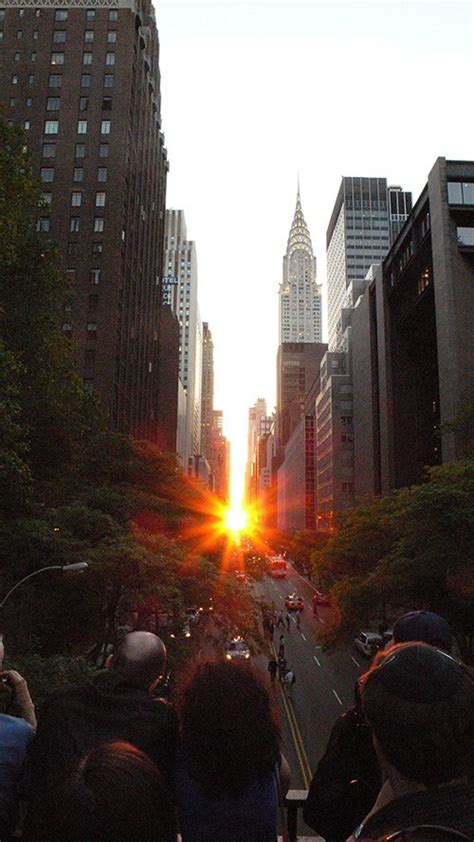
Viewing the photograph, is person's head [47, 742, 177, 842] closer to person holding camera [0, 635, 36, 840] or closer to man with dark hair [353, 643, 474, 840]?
man with dark hair [353, 643, 474, 840]

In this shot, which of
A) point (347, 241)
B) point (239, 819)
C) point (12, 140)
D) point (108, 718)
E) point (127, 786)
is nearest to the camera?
point (127, 786)

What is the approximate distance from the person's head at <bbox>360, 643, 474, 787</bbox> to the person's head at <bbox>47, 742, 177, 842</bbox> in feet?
2.60

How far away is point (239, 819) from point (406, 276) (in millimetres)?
54988

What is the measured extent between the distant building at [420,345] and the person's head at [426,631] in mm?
32653

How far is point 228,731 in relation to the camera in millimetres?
2484

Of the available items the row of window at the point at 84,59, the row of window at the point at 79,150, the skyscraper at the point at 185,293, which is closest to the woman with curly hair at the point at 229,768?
the row of window at the point at 79,150

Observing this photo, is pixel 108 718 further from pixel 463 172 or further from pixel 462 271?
pixel 463 172

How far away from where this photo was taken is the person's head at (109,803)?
5.66 ft

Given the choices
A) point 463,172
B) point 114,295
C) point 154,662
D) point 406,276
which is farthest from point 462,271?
point 154,662

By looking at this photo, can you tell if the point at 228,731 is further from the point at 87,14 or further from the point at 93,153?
the point at 87,14

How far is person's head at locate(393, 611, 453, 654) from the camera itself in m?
3.25

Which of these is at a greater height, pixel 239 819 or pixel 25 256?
pixel 25 256

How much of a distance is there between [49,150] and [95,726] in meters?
65.2

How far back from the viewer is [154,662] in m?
3.24
